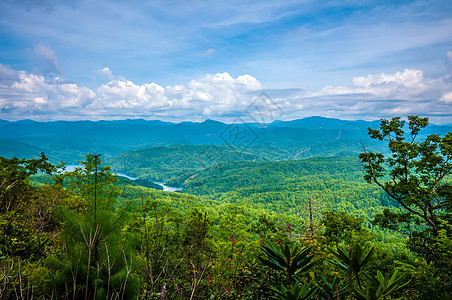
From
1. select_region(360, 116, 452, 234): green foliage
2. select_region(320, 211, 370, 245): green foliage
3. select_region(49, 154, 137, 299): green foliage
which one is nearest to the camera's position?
select_region(49, 154, 137, 299): green foliage

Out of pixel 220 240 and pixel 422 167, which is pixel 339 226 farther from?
pixel 220 240

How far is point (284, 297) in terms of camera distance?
1.34 m

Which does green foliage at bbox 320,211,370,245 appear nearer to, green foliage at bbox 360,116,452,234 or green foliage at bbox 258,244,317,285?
green foliage at bbox 360,116,452,234

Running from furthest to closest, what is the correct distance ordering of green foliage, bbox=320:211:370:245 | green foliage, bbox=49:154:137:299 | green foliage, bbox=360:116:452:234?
1. green foliage, bbox=320:211:370:245
2. green foliage, bbox=360:116:452:234
3. green foliage, bbox=49:154:137:299

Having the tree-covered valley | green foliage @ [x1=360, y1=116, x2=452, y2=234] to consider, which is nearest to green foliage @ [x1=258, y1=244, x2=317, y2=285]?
the tree-covered valley

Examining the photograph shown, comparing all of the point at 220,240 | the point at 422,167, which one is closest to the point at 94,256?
the point at 220,240

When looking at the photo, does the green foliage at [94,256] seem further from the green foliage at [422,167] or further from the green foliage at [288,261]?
the green foliage at [422,167]

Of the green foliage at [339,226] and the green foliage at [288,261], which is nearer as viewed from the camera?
the green foliage at [288,261]

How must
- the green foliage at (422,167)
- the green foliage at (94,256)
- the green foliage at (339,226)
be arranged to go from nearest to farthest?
the green foliage at (94,256) < the green foliage at (422,167) < the green foliage at (339,226)

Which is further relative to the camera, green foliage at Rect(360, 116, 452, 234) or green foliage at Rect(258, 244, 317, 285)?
green foliage at Rect(360, 116, 452, 234)

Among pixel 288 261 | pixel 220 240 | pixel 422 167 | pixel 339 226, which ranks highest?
pixel 288 261

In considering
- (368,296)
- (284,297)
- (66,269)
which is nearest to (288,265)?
(284,297)

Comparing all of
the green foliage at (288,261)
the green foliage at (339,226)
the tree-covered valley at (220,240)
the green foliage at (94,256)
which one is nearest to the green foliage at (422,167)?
the tree-covered valley at (220,240)

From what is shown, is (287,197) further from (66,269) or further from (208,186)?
(66,269)
